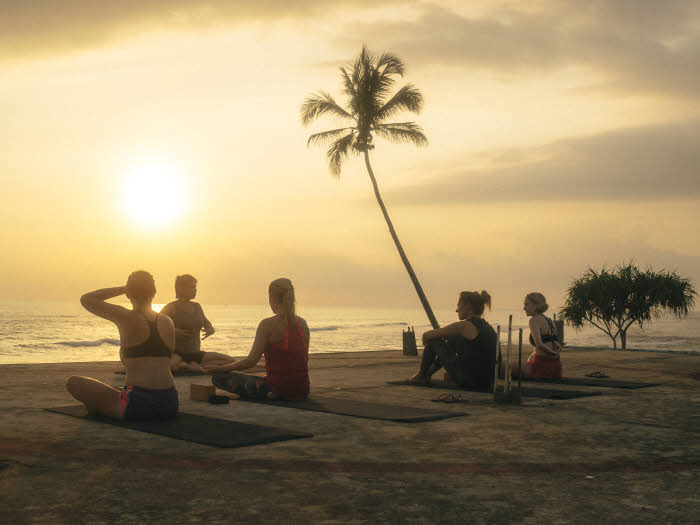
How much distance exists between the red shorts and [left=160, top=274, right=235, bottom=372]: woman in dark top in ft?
14.4

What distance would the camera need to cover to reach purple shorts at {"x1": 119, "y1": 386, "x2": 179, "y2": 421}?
19.1 ft

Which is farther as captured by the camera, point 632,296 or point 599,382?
point 632,296

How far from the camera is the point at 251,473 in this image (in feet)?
13.9

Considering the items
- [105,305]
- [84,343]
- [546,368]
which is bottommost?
[84,343]

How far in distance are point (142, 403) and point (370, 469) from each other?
2336 mm

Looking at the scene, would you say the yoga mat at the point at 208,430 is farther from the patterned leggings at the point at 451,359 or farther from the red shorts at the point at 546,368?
the red shorts at the point at 546,368

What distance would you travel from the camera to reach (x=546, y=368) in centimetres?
991

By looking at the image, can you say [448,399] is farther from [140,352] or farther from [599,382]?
[140,352]

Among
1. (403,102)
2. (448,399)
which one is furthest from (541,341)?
(403,102)

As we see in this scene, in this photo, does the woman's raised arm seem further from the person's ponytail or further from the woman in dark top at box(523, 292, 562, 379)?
the woman in dark top at box(523, 292, 562, 379)

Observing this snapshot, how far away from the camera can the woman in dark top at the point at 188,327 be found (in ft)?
33.8

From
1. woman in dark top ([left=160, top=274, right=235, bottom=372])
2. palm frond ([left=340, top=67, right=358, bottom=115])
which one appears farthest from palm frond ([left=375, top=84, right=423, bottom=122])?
woman in dark top ([left=160, top=274, right=235, bottom=372])

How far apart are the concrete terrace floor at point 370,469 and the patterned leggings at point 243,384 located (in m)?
0.25

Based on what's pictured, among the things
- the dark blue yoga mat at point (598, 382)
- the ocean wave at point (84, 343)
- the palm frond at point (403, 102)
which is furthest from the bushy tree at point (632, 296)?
the ocean wave at point (84, 343)
